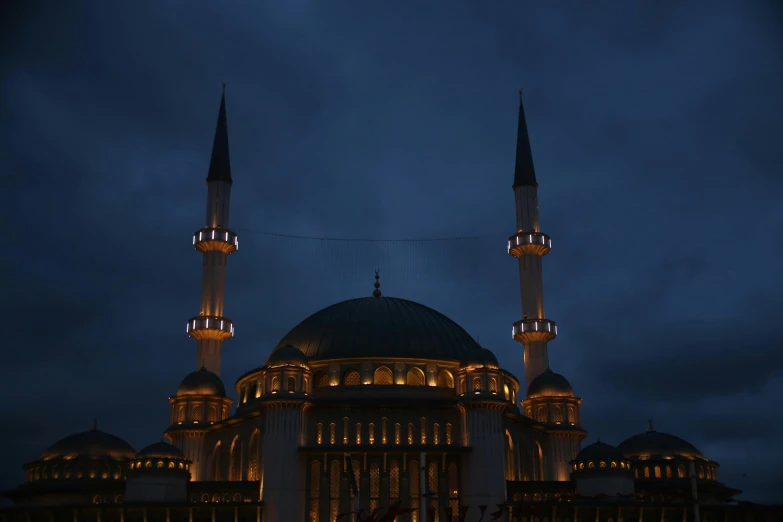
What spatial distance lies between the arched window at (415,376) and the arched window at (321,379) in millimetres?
5966

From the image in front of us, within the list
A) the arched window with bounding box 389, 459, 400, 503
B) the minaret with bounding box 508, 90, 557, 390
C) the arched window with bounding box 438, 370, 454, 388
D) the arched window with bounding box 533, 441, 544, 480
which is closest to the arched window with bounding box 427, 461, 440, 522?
the arched window with bounding box 389, 459, 400, 503

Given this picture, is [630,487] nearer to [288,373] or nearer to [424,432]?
[424,432]

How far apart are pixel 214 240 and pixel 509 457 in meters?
30.6

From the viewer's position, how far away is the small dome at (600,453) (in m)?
57.6

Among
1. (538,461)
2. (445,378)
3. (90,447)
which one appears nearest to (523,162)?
(445,378)

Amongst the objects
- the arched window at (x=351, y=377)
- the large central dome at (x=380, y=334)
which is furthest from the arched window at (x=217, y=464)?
the arched window at (x=351, y=377)

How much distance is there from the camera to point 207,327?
68.9 m

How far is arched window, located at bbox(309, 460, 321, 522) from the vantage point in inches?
2140

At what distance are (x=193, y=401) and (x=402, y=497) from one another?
19062 millimetres

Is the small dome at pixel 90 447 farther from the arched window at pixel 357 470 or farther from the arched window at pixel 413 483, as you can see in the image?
the arched window at pixel 413 483

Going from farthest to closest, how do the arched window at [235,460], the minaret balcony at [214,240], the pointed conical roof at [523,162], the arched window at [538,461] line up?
the pointed conical roof at [523,162] → the minaret balcony at [214,240] → the arched window at [538,461] → the arched window at [235,460]

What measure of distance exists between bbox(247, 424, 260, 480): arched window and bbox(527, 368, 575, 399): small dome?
21627mm

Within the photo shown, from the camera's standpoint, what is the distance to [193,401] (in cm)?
6406

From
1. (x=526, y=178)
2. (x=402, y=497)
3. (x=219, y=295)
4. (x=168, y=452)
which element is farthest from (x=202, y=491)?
(x=526, y=178)
